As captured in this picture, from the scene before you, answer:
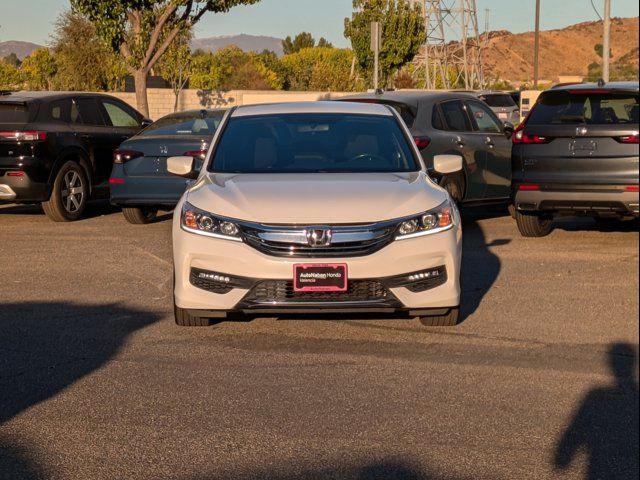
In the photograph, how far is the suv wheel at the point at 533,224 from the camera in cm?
1326

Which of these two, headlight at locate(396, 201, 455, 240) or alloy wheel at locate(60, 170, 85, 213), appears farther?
alloy wheel at locate(60, 170, 85, 213)

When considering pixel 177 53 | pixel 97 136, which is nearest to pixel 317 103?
pixel 97 136

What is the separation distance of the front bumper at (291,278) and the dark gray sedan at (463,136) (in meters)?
5.60

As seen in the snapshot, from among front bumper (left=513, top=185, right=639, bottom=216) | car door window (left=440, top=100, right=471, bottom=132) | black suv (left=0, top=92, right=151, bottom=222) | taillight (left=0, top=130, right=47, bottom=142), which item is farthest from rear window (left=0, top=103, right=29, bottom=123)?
front bumper (left=513, top=185, right=639, bottom=216)

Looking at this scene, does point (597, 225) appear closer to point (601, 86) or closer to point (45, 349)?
point (601, 86)

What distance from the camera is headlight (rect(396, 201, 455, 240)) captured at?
25.3 feet

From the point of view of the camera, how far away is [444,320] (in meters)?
8.19

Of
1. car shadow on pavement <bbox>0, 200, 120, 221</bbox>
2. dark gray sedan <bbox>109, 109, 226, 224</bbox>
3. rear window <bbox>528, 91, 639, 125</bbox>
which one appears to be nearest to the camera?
rear window <bbox>528, 91, 639, 125</bbox>

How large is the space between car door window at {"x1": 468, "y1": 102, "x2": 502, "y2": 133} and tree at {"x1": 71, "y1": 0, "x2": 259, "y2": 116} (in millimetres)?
15377

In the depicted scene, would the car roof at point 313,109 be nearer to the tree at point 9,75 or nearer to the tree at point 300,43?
the tree at point 9,75

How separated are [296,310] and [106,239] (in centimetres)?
638

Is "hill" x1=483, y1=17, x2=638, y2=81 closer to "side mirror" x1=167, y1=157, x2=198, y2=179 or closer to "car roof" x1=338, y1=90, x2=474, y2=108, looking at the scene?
"car roof" x1=338, y1=90, x2=474, y2=108

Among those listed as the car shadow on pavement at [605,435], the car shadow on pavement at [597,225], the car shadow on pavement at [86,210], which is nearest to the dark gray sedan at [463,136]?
the car shadow on pavement at [597,225]

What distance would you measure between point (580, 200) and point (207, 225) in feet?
17.5
